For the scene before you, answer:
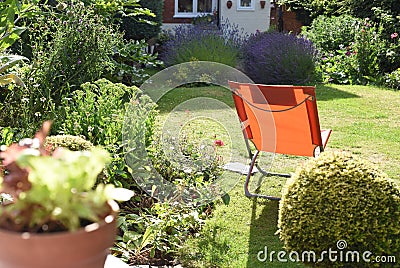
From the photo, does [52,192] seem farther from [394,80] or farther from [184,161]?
[394,80]

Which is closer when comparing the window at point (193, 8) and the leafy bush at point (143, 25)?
the leafy bush at point (143, 25)

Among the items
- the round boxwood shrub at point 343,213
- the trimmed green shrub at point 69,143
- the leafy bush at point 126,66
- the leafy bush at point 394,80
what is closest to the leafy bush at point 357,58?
the leafy bush at point 394,80

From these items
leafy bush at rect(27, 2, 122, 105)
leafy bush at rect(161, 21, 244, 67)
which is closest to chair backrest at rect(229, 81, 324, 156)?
leafy bush at rect(27, 2, 122, 105)

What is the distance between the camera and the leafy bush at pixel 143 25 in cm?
1057

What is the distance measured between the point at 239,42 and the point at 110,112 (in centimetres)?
668

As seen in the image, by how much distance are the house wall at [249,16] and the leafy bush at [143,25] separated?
2872mm

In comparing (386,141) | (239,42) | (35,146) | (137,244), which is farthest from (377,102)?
(35,146)

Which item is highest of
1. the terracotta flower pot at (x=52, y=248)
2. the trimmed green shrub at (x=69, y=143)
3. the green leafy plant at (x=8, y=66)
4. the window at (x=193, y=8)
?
the terracotta flower pot at (x=52, y=248)

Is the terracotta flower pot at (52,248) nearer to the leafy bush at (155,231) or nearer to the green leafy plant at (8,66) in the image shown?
the leafy bush at (155,231)

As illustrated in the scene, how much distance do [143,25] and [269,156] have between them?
650 centimetres

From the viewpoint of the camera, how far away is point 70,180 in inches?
42.7

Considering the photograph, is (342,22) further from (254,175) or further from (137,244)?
(137,244)

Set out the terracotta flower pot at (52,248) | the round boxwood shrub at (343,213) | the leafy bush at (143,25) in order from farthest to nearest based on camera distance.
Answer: the leafy bush at (143,25) < the round boxwood shrub at (343,213) < the terracotta flower pot at (52,248)

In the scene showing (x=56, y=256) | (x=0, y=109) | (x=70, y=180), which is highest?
(x=70, y=180)
